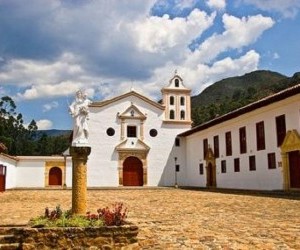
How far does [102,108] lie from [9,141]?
21914 mm

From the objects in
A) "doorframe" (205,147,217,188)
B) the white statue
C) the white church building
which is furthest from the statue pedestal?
"doorframe" (205,147,217,188)

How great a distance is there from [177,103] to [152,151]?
5.06 metres

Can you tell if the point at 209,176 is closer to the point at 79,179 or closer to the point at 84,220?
the point at 79,179

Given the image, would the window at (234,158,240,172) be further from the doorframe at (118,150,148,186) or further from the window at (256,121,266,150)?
the doorframe at (118,150,148,186)

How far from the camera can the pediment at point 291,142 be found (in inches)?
769

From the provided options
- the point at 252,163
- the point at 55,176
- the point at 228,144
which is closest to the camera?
the point at 252,163

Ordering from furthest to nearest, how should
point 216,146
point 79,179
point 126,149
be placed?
point 126,149
point 216,146
point 79,179

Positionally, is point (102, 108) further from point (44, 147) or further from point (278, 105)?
point (44, 147)

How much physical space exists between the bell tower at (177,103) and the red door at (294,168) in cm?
1704

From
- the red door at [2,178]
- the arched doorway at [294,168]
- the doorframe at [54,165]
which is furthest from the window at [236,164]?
the red door at [2,178]

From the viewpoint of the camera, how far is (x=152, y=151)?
3547cm

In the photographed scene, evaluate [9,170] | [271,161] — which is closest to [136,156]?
[9,170]

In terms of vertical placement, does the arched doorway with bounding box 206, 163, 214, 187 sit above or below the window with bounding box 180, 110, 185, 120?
below

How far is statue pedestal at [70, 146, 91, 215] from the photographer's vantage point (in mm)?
7973
